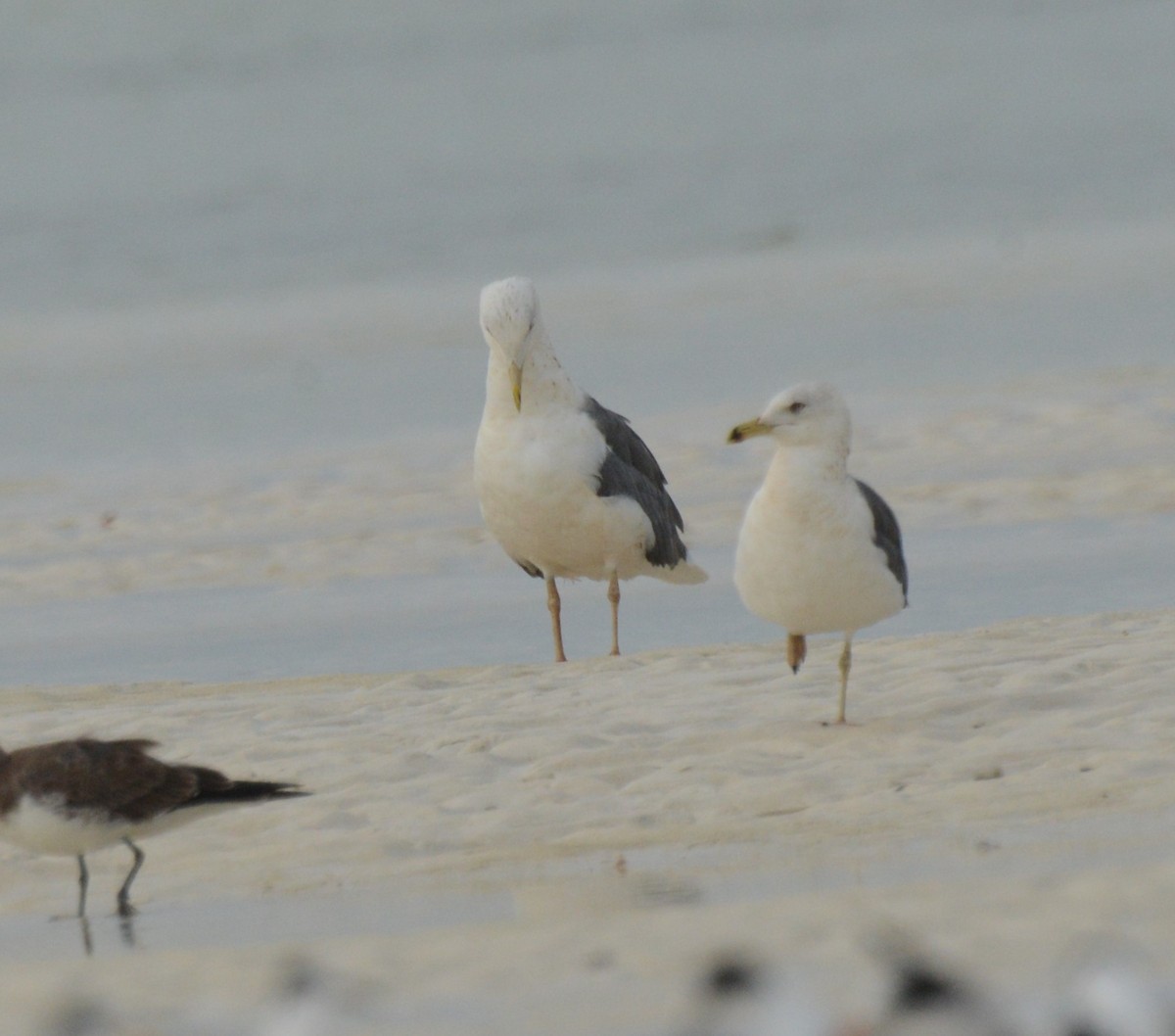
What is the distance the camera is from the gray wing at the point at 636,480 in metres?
10.5

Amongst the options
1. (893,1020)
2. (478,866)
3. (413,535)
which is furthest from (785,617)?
(413,535)

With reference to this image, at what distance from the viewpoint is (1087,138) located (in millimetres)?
37156

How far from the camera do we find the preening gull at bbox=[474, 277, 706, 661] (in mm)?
10266

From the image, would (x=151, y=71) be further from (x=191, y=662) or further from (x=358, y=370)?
(x=191, y=662)

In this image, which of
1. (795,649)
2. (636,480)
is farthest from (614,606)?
(795,649)

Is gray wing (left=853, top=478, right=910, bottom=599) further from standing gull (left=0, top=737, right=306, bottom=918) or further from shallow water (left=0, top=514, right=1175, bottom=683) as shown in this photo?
standing gull (left=0, top=737, right=306, bottom=918)

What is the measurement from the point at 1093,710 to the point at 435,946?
319cm

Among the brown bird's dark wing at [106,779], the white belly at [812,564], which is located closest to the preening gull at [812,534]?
the white belly at [812,564]

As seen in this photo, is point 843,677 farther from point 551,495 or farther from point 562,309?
point 562,309

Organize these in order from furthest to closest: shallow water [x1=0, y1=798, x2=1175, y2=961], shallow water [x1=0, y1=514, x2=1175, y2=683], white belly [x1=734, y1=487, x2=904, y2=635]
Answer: shallow water [x1=0, y1=514, x2=1175, y2=683], white belly [x1=734, y1=487, x2=904, y2=635], shallow water [x1=0, y1=798, x2=1175, y2=961]

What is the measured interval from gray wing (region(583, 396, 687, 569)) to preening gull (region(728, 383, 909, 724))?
2407 mm

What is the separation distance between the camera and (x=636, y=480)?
10664 mm

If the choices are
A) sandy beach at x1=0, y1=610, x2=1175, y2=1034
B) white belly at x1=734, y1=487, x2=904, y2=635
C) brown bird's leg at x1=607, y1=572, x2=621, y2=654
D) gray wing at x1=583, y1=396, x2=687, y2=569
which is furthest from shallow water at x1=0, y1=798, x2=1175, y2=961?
gray wing at x1=583, y1=396, x2=687, y2=569

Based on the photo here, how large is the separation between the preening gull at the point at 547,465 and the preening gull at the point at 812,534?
90.7 inches
